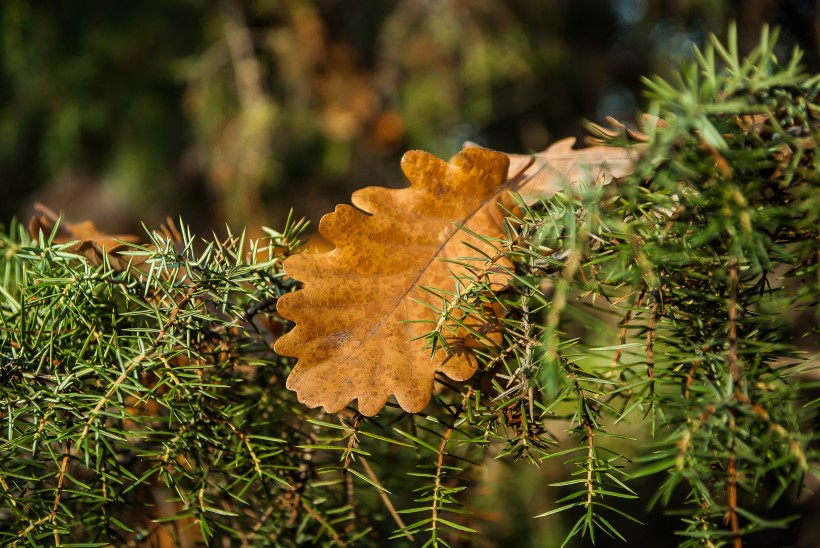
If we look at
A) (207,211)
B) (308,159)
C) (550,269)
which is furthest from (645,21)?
(550,269)

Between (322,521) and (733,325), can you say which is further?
(322,521)

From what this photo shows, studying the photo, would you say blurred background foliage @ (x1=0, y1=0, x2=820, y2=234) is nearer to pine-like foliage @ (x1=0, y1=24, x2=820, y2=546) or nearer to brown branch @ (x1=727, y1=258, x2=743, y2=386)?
pine-like foliage @ (x1=0, y1=24, x2=820, y2=546)

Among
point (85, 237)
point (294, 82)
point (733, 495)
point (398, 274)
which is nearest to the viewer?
point (733, 495)

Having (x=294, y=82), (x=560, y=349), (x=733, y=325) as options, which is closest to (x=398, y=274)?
(x=560, y=349)

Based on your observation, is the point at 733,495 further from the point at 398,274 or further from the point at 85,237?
the point at 85,237

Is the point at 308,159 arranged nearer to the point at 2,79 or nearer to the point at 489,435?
the point at 2,79

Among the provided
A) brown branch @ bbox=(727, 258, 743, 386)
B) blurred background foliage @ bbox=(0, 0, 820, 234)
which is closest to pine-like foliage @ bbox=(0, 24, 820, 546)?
brown branch @ bbox=(727, 258, 743, 386)

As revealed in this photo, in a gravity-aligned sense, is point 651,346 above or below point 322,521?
above
